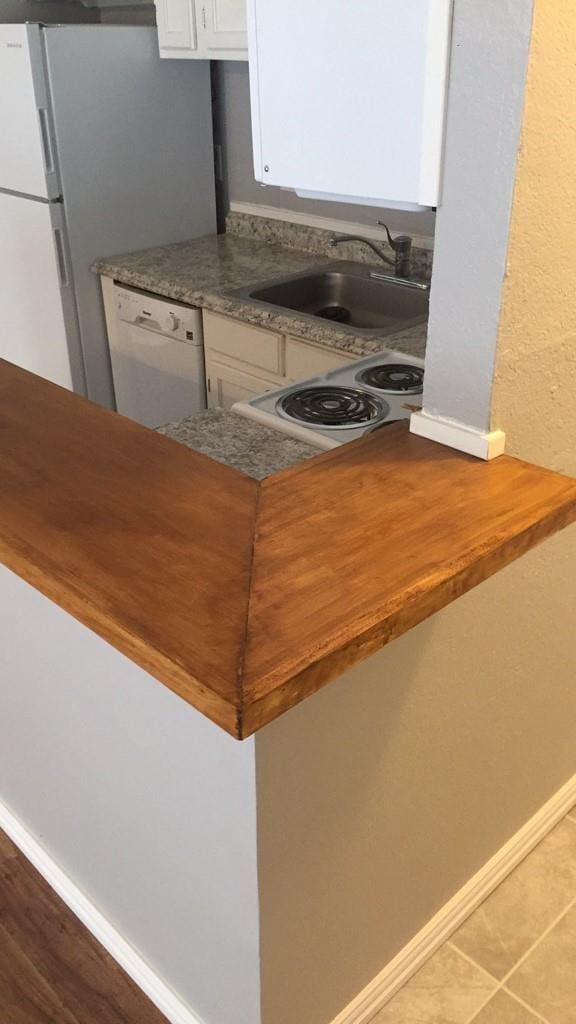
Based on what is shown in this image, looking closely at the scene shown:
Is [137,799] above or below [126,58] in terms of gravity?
below

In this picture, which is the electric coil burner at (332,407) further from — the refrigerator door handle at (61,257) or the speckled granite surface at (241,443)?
the refrigerator door handle at (61,257)

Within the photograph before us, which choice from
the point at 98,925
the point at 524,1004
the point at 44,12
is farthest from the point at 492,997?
the point at 44,12

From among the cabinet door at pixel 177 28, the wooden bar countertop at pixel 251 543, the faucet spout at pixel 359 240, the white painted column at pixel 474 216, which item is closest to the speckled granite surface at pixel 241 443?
the wooden bar countertop at pixel 251 543

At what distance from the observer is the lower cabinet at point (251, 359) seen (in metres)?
2.62

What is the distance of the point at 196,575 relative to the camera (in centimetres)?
98

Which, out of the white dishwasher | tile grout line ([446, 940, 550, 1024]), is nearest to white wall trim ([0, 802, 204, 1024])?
tile grout line ([446, 940, 550, 1024])

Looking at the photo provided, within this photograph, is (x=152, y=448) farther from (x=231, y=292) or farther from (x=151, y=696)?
(x=231, y=292)

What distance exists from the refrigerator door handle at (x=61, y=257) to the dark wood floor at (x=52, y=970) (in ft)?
7.10

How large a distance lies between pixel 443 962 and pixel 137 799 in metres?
0.73

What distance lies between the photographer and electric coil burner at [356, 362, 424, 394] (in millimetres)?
1919

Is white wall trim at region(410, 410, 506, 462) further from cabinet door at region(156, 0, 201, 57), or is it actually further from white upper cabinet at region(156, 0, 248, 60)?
cabinet door at region(156, 0, 201, 57)

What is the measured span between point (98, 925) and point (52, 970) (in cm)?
11

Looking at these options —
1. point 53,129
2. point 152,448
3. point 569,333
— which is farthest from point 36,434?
point 53,129

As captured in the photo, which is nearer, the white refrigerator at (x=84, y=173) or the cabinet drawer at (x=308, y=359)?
the cabinet drawer at (x=308, y=359)
